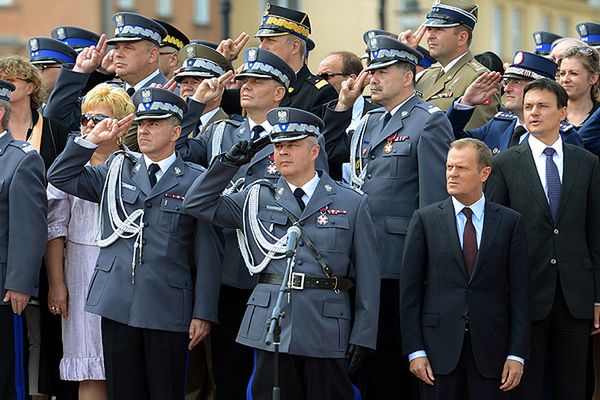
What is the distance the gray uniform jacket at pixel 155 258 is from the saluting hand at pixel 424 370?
131cm

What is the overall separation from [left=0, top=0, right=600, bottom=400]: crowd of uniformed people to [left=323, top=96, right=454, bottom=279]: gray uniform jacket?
12mm

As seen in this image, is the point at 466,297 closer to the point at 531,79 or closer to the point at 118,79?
the point at 531,79

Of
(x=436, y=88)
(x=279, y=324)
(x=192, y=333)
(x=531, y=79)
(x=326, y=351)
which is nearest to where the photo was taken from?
(x=279, y=324)

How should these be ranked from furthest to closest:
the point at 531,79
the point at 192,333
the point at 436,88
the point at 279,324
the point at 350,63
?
the point at 350,63 < the point at 436,88 < the point at 531,79 < the point at 192,333 < the point at 279,324

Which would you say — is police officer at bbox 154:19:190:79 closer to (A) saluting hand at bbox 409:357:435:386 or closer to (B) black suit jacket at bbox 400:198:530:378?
(B) black suit jacket at bbox 400:198:530:378

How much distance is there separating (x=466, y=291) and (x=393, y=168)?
3.59ft

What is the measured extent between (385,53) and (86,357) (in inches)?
107

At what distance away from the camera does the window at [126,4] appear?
48.6 meters

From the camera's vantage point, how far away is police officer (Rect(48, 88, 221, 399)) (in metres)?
8.80

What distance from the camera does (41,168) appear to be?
926cm

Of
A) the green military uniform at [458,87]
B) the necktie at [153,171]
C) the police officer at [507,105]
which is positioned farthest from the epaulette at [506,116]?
the necktie at [153,171]

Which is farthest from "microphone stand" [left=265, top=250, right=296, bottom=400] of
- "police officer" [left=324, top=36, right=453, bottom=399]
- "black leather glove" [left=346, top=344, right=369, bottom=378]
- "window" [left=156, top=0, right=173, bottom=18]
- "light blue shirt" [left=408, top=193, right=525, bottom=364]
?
"window" [left=156, top=0, right=173, bottom=18]

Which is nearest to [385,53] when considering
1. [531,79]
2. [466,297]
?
[531,79]

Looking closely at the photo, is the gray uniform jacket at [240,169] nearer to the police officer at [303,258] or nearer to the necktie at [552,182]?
the police officer at [303,258]
